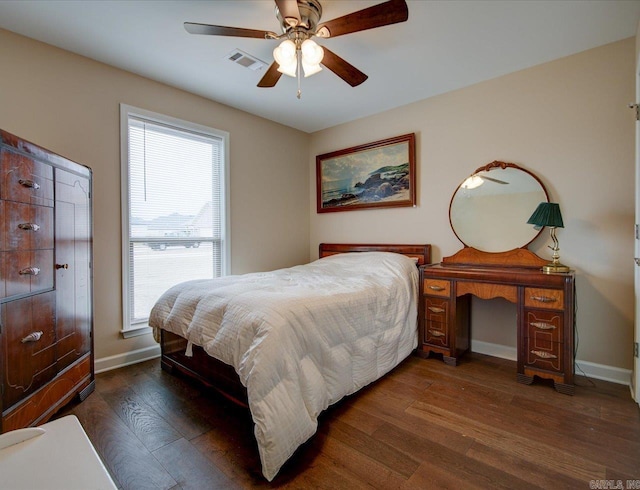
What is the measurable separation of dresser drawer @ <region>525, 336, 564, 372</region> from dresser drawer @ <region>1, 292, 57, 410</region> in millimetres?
3272

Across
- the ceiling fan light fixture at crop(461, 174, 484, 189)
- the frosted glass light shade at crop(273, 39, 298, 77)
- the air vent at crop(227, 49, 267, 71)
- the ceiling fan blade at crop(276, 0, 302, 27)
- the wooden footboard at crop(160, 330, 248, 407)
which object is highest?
the air vent at crop(227, 49, 267, 71)

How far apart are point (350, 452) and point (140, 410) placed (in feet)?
4.67

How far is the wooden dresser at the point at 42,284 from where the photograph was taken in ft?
5.25

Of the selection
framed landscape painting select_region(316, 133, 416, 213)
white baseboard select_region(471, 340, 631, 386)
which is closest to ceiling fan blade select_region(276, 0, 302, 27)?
framed landscape painting select_region(316, 133, 416, 213)

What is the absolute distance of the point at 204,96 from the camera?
3371 millimetres

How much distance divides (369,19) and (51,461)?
86.0 inches

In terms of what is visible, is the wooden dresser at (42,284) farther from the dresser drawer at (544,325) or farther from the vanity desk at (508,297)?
the dresser drawer at (544,325)

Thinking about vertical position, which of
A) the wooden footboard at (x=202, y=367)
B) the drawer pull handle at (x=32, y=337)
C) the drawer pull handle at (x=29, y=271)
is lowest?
the wooden footboard at (x=202, y=367)

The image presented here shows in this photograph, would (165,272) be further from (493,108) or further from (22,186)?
(493,108)

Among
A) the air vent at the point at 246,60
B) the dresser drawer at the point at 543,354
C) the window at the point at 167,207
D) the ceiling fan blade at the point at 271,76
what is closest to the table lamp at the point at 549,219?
the dresser drawer at the point at 543,354

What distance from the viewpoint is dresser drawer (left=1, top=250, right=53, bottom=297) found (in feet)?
5.30

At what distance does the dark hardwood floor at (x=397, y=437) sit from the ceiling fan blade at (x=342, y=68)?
2.32 meters

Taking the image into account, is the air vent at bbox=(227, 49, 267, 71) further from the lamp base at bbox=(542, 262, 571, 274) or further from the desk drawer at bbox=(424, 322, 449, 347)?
the lamp base at bbox=(542, 262, 571, 274)

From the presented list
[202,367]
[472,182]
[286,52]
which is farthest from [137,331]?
[472,182]
